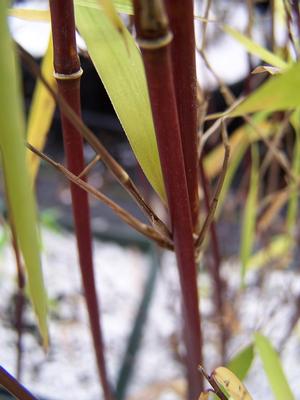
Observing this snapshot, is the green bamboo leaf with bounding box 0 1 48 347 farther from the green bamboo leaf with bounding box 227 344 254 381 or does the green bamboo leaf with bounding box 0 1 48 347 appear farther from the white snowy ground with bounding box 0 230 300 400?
the white snowy ground with bounding box 0 230 300 400

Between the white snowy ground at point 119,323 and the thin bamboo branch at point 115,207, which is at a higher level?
the thin bamboo branch at point 115,207

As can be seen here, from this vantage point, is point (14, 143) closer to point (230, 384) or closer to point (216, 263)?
point (230, 384)

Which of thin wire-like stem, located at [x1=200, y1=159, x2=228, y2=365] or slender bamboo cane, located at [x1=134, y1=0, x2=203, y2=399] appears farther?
thin wire-like stem, located at [x1=200, y1=159, x2=228, y2=365]

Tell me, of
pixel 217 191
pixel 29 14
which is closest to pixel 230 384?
pixel 217 191

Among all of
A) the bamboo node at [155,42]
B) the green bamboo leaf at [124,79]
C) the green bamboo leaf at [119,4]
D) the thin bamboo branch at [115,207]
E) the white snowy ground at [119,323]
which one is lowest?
the white snowy ground at [119,323]

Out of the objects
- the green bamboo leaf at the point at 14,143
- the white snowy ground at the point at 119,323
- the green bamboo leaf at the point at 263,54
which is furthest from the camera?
the white snowy ground at the point at 119,323

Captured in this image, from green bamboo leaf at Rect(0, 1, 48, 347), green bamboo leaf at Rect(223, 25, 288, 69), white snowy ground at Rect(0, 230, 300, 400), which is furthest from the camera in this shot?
white snowy ground at Rect(0, 230, 300, 400)

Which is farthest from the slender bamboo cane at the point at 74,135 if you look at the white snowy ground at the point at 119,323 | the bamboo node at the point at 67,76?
the white snowy ground at the point at 119,323

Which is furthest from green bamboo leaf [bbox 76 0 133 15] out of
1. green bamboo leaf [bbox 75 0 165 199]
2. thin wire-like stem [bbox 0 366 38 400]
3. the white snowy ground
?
the white snowy ground

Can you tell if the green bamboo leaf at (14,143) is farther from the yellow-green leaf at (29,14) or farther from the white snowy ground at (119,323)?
the white snowy ground at (119,323)
